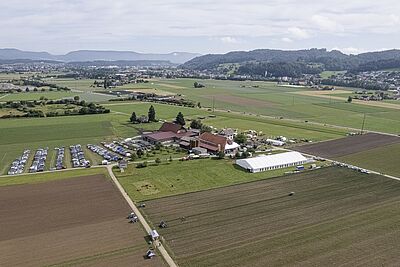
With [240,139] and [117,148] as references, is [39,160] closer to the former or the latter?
[117,148]

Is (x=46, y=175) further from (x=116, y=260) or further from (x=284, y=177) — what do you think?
(x=284, y=177)

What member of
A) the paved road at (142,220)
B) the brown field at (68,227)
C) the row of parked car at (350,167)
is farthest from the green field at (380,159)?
the brown field at (68,227)

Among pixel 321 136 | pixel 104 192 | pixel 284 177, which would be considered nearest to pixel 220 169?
pixel 284 177

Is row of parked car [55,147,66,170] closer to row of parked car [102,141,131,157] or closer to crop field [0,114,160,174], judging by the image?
crop field [0,114,160,174]

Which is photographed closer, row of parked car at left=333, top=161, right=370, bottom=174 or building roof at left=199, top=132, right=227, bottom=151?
row of parked car at left=333, top=161, right=370, bottom=174

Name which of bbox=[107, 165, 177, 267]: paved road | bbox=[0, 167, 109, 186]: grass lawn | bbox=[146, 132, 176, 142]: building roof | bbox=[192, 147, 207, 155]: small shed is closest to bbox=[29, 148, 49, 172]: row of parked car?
bbox=[0, 167, 109, 186]: grass lawn
